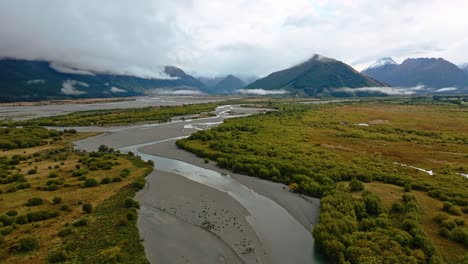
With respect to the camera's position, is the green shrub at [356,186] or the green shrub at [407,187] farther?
the green shrub at [356,186]

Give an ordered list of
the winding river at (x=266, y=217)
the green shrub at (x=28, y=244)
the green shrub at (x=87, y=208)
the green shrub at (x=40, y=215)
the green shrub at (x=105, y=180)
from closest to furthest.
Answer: the green shrub at (x=28, y=244), the winding river at (x=266, y=217), the green shrub at (x=40, y=215), the green shrub at (x=87, y=208), the green shrub at (x=105, y=180)

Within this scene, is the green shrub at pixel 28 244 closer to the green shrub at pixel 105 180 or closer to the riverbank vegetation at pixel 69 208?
the riverbank vegetation at pixel 69 208

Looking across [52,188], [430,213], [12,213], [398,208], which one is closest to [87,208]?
[12,213]

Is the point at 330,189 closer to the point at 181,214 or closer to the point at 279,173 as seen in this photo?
the point at 279,173

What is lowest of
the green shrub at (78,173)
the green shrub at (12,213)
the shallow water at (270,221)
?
the shallow water at (270,221)

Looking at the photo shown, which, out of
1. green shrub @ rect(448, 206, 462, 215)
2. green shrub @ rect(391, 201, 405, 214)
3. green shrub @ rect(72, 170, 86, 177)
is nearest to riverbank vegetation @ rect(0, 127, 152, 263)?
green shrub @ rect(72, 170, 86, 177)

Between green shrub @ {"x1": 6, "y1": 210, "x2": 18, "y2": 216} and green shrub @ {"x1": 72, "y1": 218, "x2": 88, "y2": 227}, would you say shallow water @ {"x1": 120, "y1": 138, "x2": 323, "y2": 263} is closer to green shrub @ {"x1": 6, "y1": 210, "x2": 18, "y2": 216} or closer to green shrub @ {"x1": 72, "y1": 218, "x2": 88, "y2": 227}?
green shrub @ {"x1": 72, "y1": 218, "x2": 88, "y2": 227}

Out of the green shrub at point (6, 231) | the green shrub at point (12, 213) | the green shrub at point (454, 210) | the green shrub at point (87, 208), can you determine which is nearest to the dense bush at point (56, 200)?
the green shrub at point (12, 213)

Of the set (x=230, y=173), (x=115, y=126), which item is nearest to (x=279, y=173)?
(x=230, y=173)
